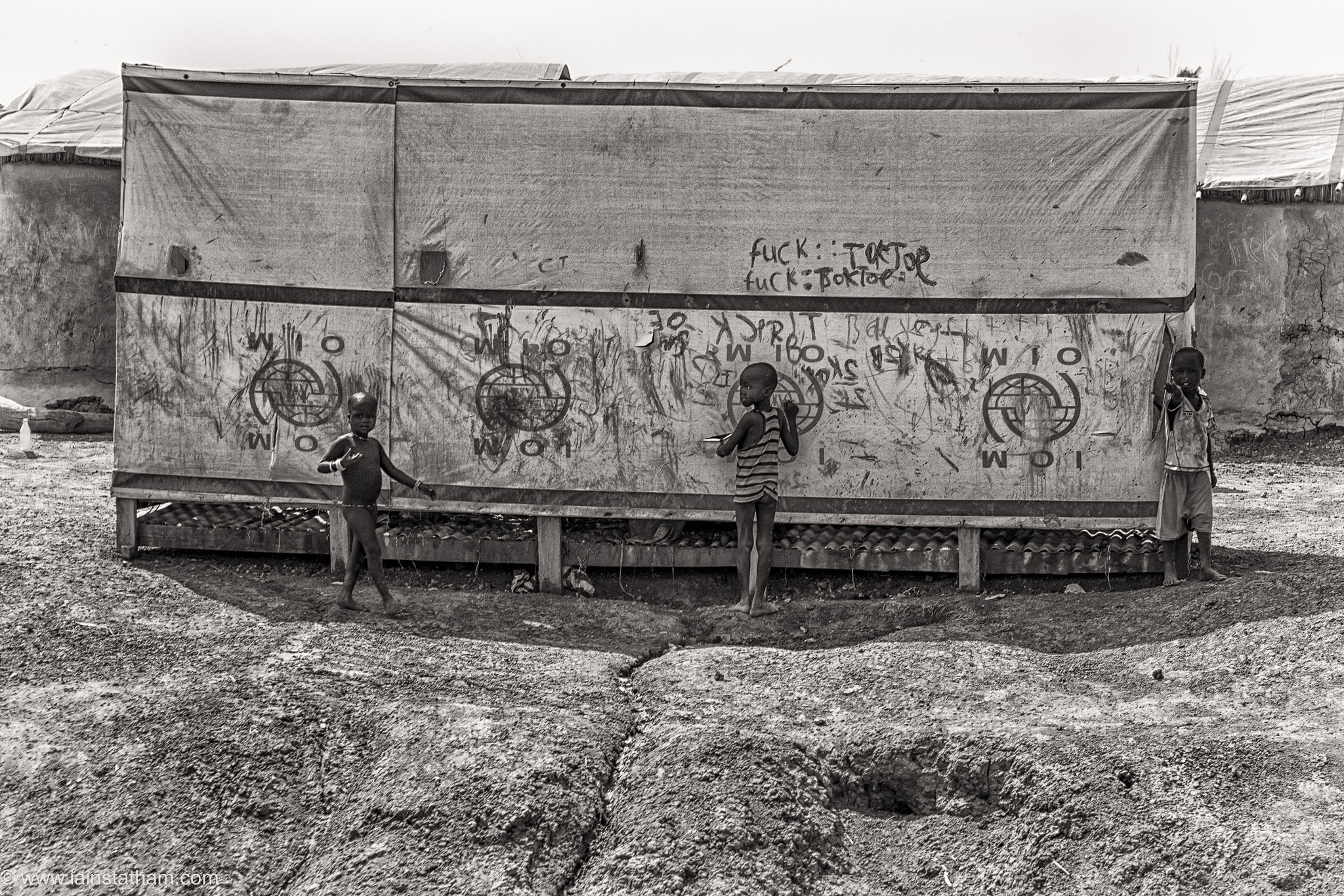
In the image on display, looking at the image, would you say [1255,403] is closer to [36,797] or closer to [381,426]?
[381,426]

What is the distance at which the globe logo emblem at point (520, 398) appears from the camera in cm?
627

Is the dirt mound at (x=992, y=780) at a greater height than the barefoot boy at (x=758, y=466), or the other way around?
the barefoot boy at (x=758, y=466)

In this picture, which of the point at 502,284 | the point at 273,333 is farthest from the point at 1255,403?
the point at 273,333

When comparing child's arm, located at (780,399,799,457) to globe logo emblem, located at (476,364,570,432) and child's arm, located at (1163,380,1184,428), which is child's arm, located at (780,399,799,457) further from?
child's arm, located at (1163,380,1184,428)

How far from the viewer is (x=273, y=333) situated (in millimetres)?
6316

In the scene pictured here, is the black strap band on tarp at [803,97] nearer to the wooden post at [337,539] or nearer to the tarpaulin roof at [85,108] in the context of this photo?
the wooden post at [337,539]

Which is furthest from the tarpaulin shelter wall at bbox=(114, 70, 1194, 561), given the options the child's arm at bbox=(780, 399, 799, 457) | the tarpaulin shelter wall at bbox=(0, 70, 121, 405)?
the tarpaulin shelter wall at bbox=(0, 70, 121, 405)

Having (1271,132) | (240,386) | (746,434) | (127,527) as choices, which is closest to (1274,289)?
(1271,132)

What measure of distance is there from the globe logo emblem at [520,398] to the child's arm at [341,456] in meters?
0.82

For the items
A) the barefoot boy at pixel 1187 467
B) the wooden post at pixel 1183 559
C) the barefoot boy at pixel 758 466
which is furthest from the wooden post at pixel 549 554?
the wooden post at pixel 1183 559

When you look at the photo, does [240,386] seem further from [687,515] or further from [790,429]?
[790,429]

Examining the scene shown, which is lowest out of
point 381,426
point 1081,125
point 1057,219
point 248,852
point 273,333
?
point 248,852

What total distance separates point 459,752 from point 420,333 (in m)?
2.97

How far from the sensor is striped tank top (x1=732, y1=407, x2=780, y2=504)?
5898 millimetres
